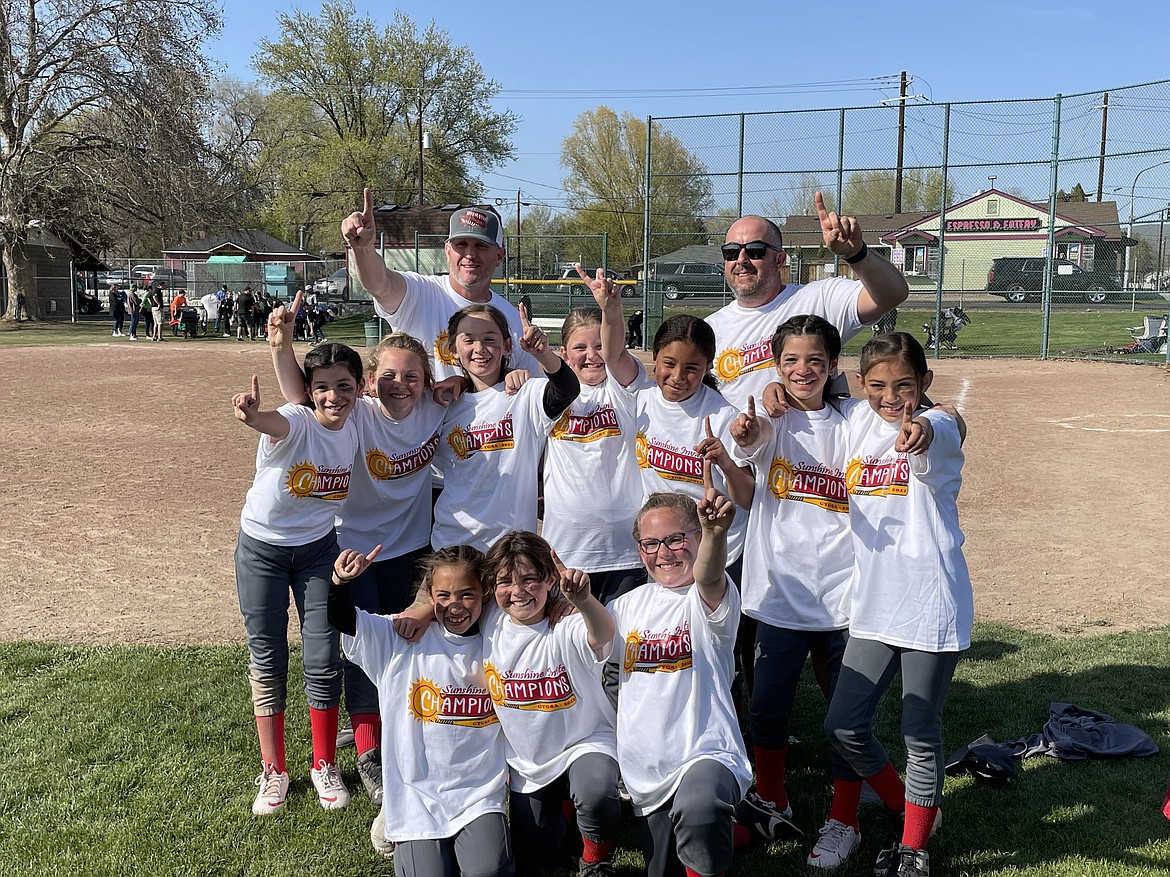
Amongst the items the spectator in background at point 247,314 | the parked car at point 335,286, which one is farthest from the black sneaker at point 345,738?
the parked car at point 335,286

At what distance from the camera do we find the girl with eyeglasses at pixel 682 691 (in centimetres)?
289

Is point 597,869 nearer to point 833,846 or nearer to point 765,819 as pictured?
point 765,819

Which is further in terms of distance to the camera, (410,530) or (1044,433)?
(1044,433)

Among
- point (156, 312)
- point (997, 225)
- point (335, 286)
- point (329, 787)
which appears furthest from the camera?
point (335, 286)

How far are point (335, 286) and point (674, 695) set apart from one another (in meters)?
41.6

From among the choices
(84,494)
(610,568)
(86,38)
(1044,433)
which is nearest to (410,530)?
(610,568)

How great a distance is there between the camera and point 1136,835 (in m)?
3.50

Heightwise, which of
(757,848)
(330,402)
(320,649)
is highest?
(330,402)

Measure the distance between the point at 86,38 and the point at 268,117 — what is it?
2301 cm

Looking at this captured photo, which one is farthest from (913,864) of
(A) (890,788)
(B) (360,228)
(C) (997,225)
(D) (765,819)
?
(C) (997,225)

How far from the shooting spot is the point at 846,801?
344cm

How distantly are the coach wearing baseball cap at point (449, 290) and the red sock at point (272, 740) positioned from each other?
5.13 ft

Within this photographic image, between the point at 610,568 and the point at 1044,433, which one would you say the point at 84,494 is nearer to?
the point at 610,568

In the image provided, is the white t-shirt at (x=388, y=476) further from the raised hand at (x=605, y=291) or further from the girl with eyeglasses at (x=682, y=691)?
the girl with eyeglasses at (x=682, y=691)
